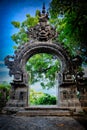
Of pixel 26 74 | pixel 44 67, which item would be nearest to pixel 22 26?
pixel 44 67

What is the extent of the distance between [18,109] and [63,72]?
2.24 meters

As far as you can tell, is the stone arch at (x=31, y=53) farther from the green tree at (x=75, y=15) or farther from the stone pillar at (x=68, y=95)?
the green tree at (x=75, y=15)

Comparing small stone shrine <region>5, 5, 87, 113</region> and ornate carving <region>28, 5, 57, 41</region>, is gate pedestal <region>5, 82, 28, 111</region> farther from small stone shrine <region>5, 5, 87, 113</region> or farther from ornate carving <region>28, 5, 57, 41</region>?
ornate carving <region>28, 5, 57, 41</region>

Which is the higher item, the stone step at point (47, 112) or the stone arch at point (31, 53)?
the stone arch at point (31, 53)

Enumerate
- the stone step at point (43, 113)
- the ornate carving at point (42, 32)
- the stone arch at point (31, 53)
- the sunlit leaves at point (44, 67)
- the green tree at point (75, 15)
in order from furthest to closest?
the sunlit leaves at point (44, 67), the ornate carving at point (42, 32), the stone arch at point (31, 53), the stone step at point (43, 113), the green tree at point (75, 15)

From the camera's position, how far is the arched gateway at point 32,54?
7.01m

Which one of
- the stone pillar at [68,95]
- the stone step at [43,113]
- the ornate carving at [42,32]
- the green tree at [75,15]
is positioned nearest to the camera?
the green tree at [75,15]

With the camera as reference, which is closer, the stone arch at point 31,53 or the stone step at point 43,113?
the stone step at point 43,113

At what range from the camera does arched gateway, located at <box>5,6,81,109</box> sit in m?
7.01

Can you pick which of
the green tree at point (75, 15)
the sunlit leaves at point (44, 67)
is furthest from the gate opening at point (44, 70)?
the green tree at point (75, 15)

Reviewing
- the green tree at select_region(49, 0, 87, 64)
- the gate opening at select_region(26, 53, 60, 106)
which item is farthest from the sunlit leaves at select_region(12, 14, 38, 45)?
the green tree at select_region(49, 0, 87, 64)

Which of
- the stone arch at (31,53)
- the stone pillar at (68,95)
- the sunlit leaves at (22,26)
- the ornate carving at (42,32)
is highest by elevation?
the sunlit leaves at (22,26)

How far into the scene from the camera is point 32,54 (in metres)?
7.50

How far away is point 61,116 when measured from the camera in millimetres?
5973
